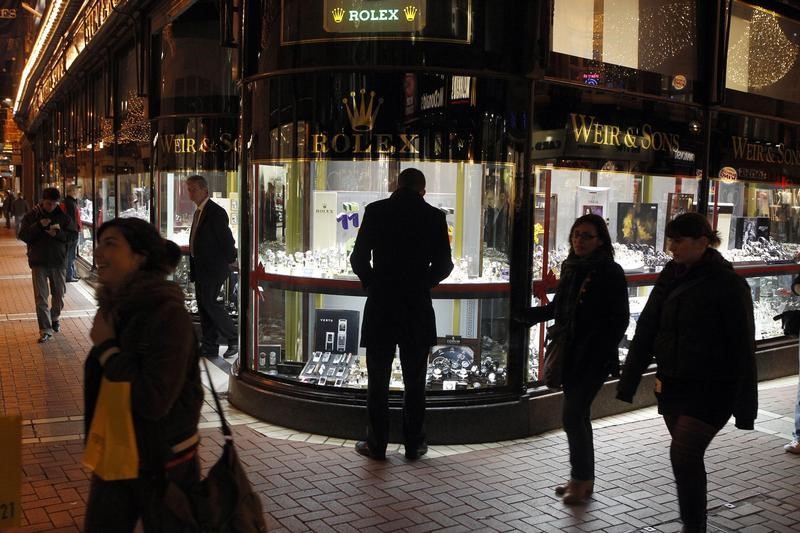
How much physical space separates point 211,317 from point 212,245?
0.79m

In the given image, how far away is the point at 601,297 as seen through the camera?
501 cm

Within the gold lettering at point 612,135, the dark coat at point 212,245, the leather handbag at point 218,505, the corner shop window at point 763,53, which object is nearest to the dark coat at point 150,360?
the leather handbag at point 218,505

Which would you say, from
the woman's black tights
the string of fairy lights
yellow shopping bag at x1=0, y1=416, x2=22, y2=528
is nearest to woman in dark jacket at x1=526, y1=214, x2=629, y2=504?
the woman's black tights

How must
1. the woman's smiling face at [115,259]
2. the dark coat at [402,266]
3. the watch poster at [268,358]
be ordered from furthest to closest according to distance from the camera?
the watch poster at [268,358] < the dark coat at [402,266] < the woman's smiling face at [115,259]

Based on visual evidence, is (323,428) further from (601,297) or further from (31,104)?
(31,104)

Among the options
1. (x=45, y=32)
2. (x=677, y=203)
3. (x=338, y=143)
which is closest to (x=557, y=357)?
(x=338, y=143)

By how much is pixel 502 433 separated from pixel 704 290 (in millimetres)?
2606

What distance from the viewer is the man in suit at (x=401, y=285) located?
18.7 ft

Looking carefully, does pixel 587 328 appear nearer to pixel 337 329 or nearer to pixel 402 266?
pixel 402 266

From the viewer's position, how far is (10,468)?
11.1ft

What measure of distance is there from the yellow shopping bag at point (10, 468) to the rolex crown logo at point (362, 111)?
3549 mm

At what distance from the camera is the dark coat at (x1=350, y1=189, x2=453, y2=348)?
18.7ft

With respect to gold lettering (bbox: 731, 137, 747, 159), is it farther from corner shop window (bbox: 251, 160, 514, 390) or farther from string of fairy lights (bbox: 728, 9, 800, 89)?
corner shop window (bbox: 251, 160, 514, 390)

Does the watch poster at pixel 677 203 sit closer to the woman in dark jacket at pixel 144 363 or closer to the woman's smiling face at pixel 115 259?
the woman in dark jacket at pixel 144 363
